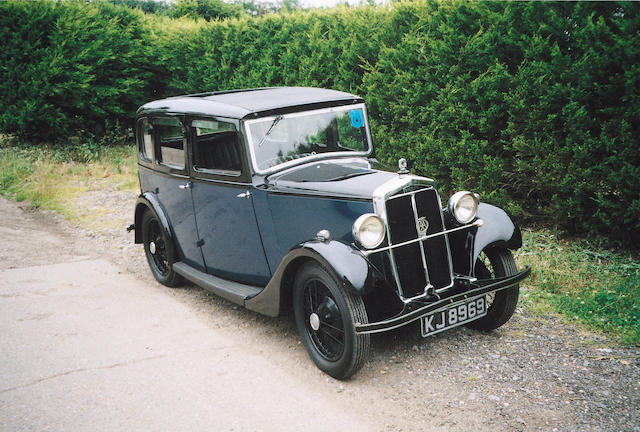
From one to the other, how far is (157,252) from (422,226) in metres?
3.03

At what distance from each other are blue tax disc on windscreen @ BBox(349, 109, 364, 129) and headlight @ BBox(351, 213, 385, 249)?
1.45 m

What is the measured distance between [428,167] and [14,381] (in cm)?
485

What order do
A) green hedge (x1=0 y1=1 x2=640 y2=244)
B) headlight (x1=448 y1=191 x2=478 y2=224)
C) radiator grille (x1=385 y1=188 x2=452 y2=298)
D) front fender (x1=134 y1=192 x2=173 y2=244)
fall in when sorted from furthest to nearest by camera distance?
front fender (x1=134 y1=192 x2=173 y2=244) < green hedge (x1=0 y1=1 x2=640 y2=244) < headlight (x1=448 y1=191 x2=478 y2=224) < radiator grille (x1=385 y1=188 x2=452 y2=298)

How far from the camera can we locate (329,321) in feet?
11.3

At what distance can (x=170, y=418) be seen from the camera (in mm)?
2992

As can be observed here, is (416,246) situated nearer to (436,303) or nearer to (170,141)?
(436,303)

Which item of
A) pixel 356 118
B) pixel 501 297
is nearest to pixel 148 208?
pixel 356 118

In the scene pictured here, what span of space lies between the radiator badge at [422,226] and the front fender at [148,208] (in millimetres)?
2564

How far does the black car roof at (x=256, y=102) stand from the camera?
4094 millimetres

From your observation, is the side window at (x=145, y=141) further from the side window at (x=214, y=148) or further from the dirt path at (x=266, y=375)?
the dirt path at (x=266, y=375)

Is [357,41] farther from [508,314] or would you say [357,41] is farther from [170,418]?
[170,418]

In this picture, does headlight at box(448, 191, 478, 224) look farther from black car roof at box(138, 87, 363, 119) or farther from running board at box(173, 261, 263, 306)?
running board at box(173, 261, 263, 306)

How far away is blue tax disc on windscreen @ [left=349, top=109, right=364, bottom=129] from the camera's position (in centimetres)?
448

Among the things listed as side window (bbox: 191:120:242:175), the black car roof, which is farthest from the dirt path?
the black car roof
